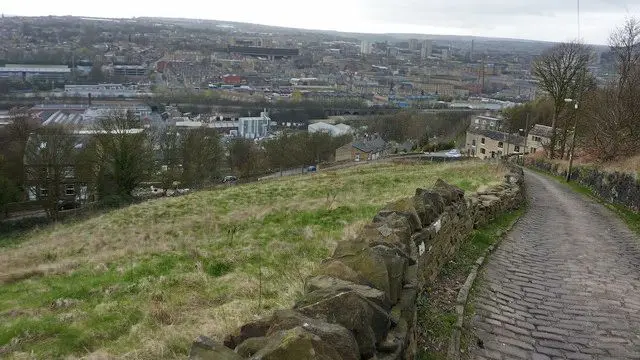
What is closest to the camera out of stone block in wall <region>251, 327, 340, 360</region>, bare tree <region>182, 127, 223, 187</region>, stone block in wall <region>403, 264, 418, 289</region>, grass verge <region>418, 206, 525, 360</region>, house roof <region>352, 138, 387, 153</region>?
stone block in wall <region>251, 327, 340, 360</region>

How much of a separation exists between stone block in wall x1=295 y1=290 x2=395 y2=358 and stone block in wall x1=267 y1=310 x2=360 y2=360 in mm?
146

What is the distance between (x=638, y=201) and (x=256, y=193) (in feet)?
40.5

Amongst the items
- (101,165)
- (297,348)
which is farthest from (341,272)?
(101,165)

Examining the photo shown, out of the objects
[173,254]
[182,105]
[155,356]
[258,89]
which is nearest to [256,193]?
[173,254]

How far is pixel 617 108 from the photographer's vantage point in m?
28.3

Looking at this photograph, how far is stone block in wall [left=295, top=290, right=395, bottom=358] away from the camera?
3.44 meters

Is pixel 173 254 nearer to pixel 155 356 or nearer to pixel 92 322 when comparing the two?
pixel 92 322

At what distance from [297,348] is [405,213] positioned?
3.70 metres

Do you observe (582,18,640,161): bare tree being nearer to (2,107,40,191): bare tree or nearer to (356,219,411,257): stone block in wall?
(356,219,411,257): stone block in wall

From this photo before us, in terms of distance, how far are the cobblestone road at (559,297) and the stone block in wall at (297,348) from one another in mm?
2765

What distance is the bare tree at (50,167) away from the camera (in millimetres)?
28812

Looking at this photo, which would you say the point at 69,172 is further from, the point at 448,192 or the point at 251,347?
the point at 251,347

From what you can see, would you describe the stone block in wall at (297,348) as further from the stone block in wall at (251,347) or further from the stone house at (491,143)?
the stone house at (491,143)

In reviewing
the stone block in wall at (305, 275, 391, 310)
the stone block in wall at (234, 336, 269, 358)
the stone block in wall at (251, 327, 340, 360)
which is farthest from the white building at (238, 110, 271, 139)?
the stone block in wall at (251, 327, 340, 360)
